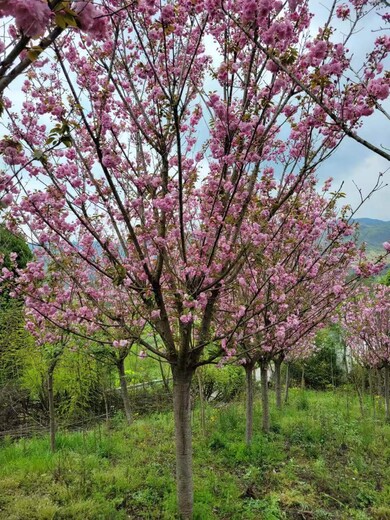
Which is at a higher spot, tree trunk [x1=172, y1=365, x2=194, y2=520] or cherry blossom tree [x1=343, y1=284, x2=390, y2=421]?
cherry blossom tree [x1=343, y1=284, x2=390, y2=421]

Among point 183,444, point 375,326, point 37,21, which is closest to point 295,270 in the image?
point 183,444

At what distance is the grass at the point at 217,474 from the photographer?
4.48m

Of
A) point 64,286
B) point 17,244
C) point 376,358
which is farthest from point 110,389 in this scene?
point 376,358

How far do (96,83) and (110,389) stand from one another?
908 centimetres

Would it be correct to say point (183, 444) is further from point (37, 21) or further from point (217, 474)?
point (37, 21)

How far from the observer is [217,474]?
18.6 ft

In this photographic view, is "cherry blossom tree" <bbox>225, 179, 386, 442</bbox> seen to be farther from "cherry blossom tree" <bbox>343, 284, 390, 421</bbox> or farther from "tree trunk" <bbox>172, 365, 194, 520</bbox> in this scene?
"cherry blossom tree" <bbox>343, 284, 390, 421</bbox>

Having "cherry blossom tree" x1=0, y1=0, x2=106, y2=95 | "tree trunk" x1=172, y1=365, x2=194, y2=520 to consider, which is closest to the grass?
"tree trunk" x1=172, y1=365, x2=194, y2=520

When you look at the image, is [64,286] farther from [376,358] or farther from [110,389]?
[376,358]

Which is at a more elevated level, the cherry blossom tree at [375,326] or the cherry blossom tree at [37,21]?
the cherry blossom tree at [37,21]

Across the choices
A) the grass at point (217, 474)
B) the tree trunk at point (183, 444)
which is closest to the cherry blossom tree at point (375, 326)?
the grass at point (217, 474)

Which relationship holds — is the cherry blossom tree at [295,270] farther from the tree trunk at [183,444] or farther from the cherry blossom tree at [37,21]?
the cherry blossom tree at [37,21]

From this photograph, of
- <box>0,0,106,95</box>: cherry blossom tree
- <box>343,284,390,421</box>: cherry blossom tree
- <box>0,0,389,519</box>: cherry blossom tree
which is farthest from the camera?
<box>343,284,390,421</box>: cherry blossom tree

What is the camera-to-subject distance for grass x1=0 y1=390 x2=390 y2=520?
14.7 ft
